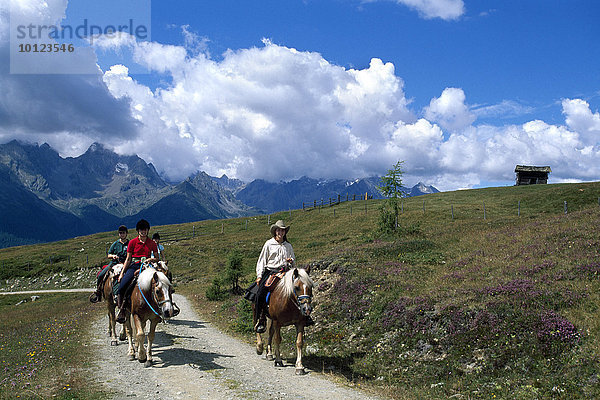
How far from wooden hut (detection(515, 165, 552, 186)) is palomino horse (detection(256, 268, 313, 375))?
10401cm

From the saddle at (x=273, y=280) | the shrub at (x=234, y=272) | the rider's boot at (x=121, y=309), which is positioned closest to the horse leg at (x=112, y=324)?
the rider's boot at (x=121, y=309)

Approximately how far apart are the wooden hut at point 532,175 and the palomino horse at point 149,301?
10624cm

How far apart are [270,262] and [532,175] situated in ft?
347

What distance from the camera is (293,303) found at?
33.8ft

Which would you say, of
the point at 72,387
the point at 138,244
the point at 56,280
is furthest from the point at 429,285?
the point at 56,280

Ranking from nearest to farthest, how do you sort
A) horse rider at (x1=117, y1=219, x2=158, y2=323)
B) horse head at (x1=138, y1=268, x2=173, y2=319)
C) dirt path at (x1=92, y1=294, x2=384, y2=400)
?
1. dirt path at (x1=92, y1=294, x2=384, y2=400)
2. horse head at (x1=138, y1=268, x2=173, y2=319)
3. horse rider at (x1=117, y1=219, x2=158, y2=323)

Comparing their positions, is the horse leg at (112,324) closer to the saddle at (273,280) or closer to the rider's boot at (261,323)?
the rider's boot at (261,323)

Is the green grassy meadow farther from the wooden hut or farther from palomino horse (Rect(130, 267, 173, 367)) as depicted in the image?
the wooden hut

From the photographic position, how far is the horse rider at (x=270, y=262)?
37.1ft

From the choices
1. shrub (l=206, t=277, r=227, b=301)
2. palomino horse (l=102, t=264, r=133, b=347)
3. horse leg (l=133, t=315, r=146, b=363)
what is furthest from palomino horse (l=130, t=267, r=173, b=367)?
shrub (l=206, t=277, r=227, b=301)

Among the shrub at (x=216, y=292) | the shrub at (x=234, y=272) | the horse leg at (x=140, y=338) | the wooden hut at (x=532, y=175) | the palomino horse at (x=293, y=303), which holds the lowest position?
the shrub at (x=216, y=292)

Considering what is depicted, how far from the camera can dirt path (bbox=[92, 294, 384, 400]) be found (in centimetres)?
834

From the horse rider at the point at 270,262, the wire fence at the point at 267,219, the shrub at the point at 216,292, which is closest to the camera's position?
the horse rider at the point at 270,262

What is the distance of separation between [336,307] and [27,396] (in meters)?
10.7
